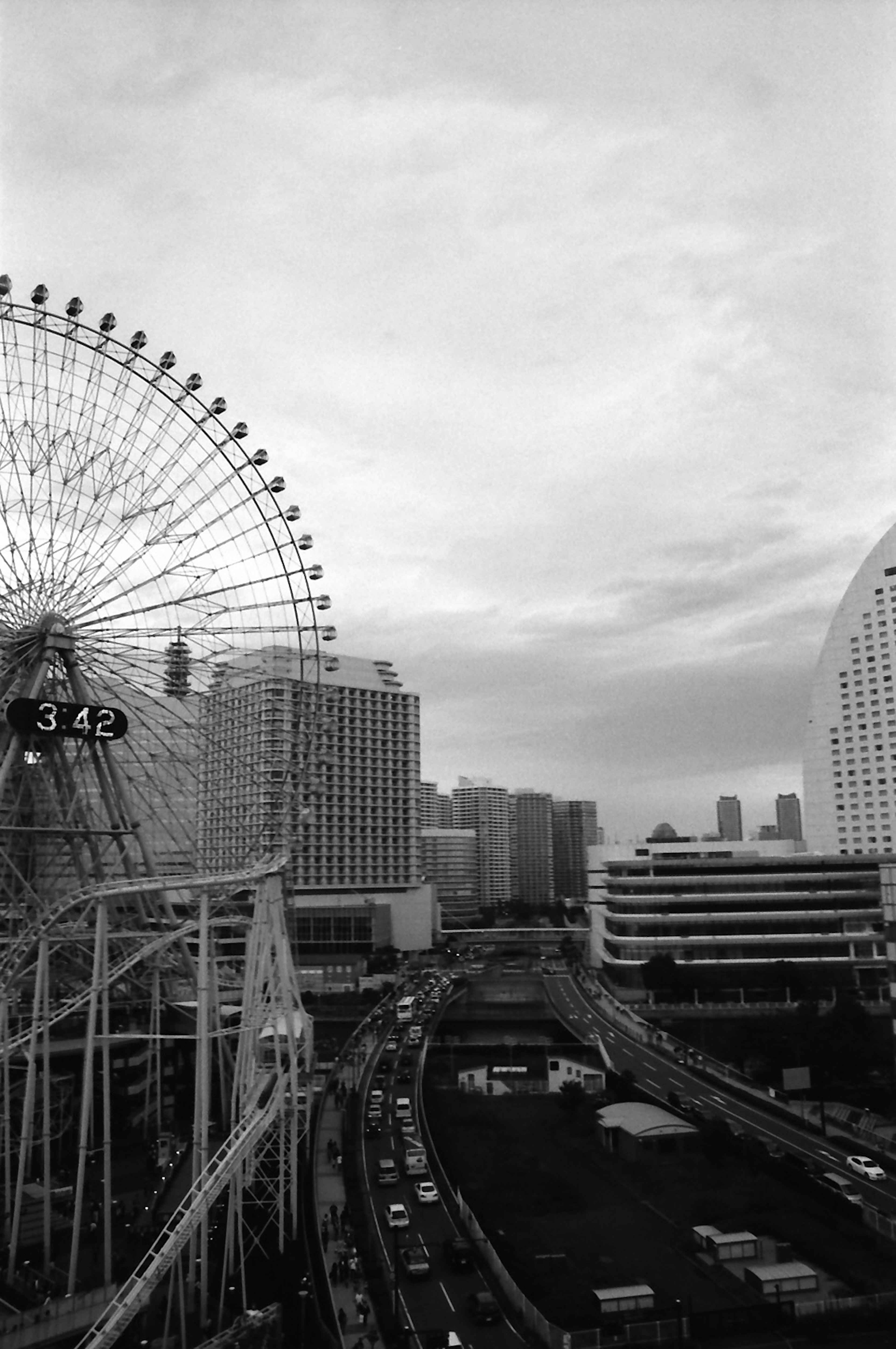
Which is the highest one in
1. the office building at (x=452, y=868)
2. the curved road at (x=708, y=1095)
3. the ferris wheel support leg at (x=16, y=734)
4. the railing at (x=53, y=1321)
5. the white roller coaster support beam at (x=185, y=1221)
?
the ferris wheel support leg at (x=16, y=734)

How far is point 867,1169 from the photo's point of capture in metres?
32.7

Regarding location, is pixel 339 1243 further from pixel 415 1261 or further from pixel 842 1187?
pixel 842 1187

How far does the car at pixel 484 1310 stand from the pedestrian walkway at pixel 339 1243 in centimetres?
219

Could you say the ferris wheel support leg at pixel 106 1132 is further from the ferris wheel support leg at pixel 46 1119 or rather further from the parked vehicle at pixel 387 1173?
the parked vehicle at pixel 387 1173

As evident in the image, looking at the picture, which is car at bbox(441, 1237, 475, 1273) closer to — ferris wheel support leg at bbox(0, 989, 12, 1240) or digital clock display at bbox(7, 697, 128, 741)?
ferris wheel support leg at bbox(0, 989, 12, 1240)

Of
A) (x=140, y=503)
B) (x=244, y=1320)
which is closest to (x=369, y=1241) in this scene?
(x=244, y=1320)

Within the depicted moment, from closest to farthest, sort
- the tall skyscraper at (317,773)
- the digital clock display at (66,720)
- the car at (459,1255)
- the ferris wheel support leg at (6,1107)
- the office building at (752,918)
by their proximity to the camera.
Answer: the car at (459,1255) < the ferris wheel support leg at (6,1107) < the digital clock display at (66,720) < the tall skyscraper at (317,773) < the office building at (752,918)

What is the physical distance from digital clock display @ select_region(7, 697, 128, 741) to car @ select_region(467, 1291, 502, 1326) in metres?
17.1

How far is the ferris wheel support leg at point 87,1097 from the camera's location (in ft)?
74.0

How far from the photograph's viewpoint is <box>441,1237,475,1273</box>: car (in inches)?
999

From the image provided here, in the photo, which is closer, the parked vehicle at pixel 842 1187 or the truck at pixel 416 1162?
the parked vehicle at pixel 842 1187

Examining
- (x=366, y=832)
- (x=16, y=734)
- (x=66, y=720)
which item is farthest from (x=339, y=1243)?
(x=366, y=832)

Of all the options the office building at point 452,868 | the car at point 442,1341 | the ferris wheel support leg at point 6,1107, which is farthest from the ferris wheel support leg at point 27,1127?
the office building at point 452,868

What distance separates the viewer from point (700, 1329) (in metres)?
21.3
